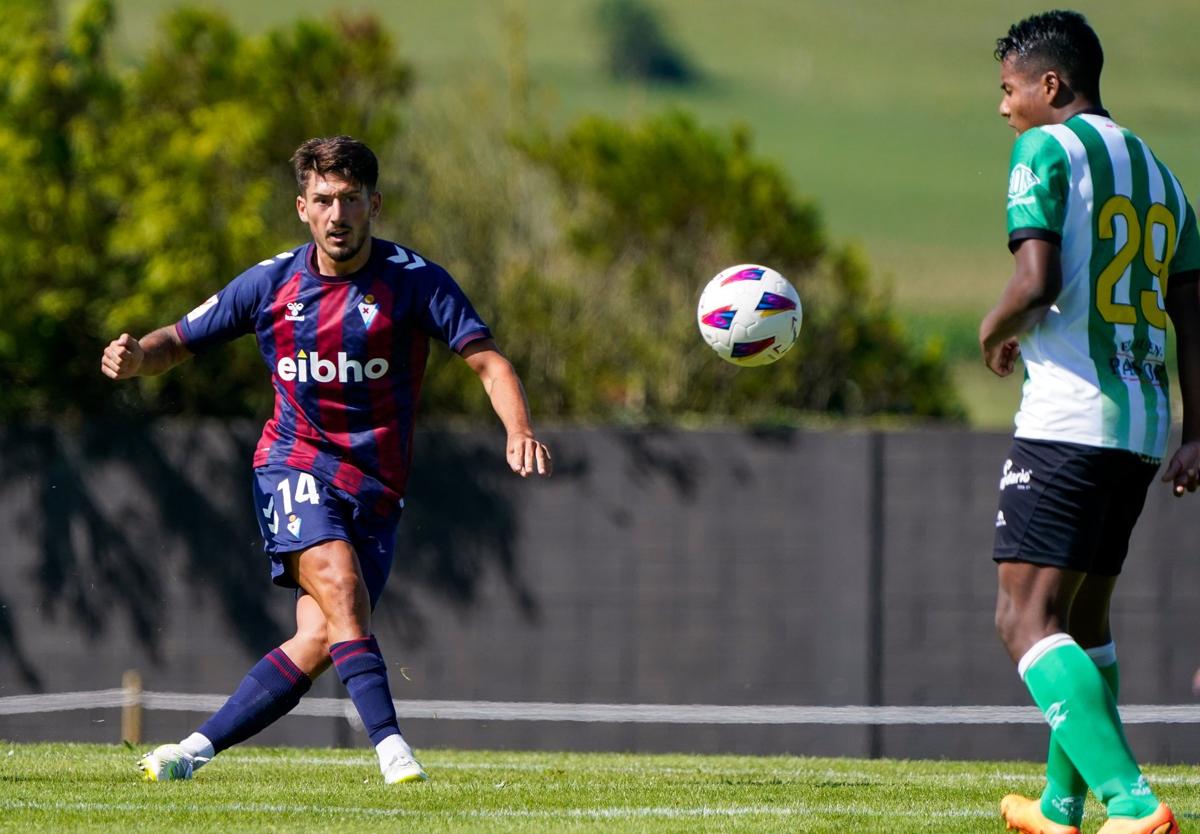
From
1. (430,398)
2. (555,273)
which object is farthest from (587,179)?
(430,398)

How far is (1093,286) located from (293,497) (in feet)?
8.82

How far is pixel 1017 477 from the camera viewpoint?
466 centimetres

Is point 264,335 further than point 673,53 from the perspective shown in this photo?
No

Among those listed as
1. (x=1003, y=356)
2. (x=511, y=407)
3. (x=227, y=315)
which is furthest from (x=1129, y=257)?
(x=227, y=315)

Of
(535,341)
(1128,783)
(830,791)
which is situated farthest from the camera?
(535,341)

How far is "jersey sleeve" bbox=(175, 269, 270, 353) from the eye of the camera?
19.9 feet

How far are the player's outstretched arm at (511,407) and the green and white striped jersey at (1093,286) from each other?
60.1 inches

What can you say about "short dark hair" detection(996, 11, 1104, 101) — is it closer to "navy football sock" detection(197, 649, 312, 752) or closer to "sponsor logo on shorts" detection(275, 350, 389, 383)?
"sponsor logo on shorts" detection(275, 350, 389, 383)

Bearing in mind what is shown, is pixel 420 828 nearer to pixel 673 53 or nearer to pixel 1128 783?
pixel 1128 783

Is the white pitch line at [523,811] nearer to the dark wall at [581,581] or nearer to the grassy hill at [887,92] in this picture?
the dark wall at [581,581]

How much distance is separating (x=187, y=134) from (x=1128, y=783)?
11751 millimetres

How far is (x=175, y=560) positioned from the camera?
11352 mm

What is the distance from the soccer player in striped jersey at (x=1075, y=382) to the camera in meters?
4.52

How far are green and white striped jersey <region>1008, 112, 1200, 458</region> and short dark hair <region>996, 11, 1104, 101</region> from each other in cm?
12
